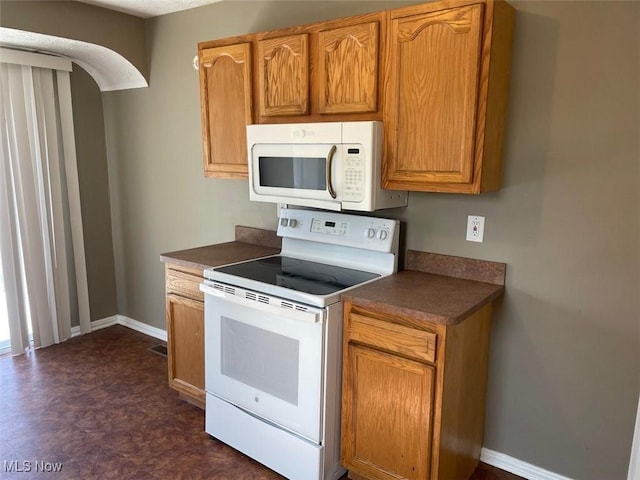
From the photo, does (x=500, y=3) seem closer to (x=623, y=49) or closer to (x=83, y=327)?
(x=623, y=49)

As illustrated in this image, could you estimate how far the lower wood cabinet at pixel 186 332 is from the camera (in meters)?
2.60

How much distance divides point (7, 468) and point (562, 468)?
2.53m

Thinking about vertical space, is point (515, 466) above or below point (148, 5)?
below

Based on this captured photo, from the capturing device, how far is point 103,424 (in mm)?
2607

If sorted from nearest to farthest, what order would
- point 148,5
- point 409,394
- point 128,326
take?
point 409,394
point 148,5
point 128,326

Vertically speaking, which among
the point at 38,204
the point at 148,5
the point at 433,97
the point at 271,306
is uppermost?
the point at 148,5

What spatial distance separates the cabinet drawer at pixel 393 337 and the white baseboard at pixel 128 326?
7.43 feet

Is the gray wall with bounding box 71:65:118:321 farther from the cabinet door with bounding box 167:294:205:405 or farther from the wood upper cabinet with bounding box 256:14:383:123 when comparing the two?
the wood upper cabinet with bounding box 256:14:383:123

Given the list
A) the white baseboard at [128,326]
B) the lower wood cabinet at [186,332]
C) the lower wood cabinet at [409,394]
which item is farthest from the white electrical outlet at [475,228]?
the white baseboard at [128,326]

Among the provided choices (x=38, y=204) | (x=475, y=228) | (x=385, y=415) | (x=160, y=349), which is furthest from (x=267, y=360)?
(x=38, y=204)

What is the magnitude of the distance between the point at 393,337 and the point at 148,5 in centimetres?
257

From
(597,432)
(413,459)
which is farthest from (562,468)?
(413,459)

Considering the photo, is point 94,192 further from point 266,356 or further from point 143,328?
point 266,356

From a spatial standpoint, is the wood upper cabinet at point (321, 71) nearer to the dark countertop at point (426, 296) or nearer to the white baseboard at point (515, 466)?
the dark countertop at point (426, 296)
